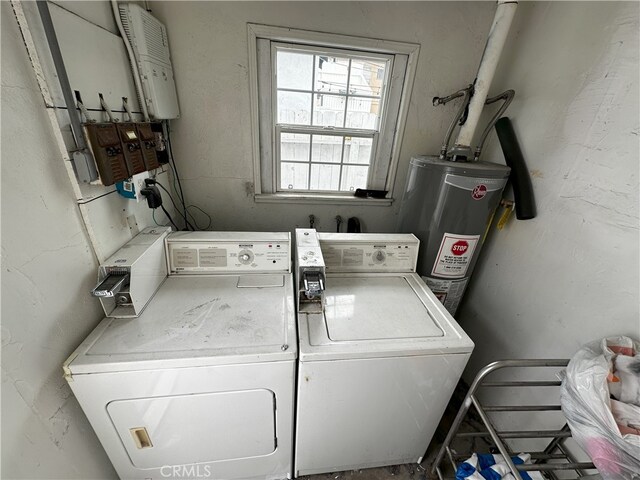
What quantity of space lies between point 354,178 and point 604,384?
154 centimetres

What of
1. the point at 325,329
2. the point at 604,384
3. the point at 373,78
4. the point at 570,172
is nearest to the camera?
the point at 604,384

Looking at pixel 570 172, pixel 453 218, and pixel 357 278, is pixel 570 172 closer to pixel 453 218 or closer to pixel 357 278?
pixel 453 218

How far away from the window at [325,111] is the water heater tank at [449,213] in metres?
0.45

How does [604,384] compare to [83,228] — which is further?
[83,228]

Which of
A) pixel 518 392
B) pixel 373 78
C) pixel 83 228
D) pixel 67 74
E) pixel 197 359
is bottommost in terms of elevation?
pixel 518 392

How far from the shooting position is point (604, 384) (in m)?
0.74

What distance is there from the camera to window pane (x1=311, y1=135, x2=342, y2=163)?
1.72 meters

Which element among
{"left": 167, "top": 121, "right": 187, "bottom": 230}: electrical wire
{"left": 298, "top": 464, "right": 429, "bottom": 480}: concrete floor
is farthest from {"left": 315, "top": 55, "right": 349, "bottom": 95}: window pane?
{"left": 298, "top": 464, "right": 429, "bottom": 480}: concrete floor

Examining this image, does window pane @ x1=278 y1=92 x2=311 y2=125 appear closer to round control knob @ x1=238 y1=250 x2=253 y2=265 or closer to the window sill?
the window sill

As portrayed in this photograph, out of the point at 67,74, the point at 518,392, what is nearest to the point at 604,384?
the point at 518,392

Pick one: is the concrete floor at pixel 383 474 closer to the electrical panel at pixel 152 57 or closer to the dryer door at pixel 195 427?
the dryer door at pixel 195 427

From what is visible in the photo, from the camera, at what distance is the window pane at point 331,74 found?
1.54 meters

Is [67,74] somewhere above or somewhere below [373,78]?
below

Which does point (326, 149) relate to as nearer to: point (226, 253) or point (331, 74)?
point (331, 74)
